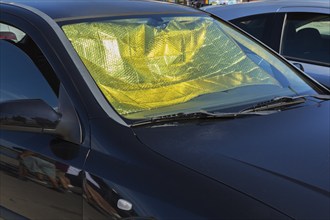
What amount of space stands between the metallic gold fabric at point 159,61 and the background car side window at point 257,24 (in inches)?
66.7

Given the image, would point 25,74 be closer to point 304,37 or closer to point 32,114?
point 32,114

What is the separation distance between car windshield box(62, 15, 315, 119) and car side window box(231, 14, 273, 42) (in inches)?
60.8

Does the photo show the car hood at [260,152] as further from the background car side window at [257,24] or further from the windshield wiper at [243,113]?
the background car side window at [257,24]

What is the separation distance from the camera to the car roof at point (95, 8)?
2529 mm

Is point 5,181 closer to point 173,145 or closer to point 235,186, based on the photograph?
point 173,145

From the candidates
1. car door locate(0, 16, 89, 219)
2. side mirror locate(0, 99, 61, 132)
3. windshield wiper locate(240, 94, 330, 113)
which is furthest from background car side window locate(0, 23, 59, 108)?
windshield wiper locate(240, 94, 330, 113)

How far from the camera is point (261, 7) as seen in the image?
4.84 meters

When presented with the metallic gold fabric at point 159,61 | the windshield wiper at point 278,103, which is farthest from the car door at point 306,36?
the windshield wiper at point 278,103

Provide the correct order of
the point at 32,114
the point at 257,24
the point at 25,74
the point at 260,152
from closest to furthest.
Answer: the point at 260,152 → the point at 32,114 → the point at 25,74 → the point at 257,24

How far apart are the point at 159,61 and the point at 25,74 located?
74 cm

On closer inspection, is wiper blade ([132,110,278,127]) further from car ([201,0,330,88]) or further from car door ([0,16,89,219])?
car ([201,0,330,88])

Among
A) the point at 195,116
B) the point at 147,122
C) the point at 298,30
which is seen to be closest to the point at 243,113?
the point at 195,116

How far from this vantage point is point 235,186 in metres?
1.74

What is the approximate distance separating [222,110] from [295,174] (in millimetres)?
629
